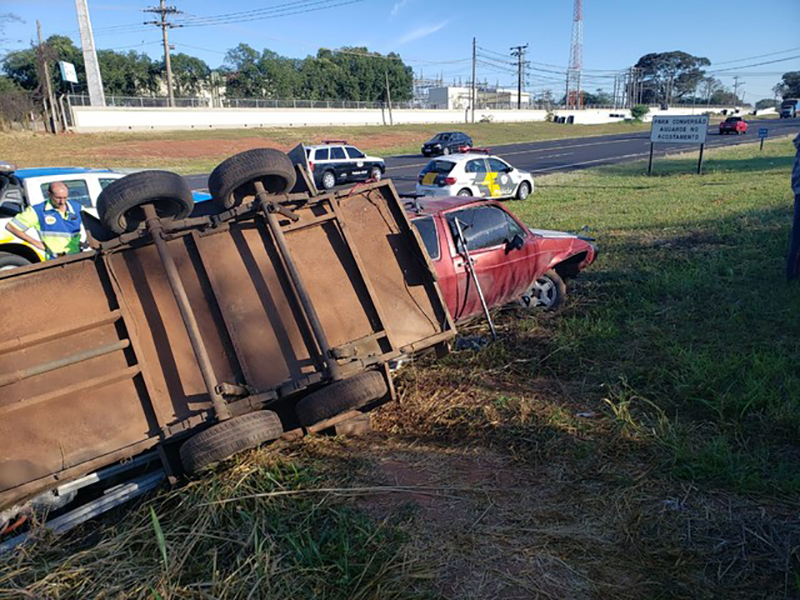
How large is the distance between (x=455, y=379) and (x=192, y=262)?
8.43 ft

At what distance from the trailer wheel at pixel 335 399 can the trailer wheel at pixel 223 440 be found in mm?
324

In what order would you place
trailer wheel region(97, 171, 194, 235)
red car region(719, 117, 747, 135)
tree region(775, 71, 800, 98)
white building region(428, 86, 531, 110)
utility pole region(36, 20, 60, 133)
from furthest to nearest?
tree region(775, 71, 800, 98), white building region(428, 86, 531, 110), red car region(719, 117, 747, 135), utility pole region(36, 20, 60, 133), trailer wheel region(97, 171, 194, 235)

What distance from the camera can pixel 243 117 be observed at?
54.4 metres

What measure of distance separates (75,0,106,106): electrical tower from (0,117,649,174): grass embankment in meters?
9.31

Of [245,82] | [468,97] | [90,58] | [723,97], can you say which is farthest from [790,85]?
[90,58]

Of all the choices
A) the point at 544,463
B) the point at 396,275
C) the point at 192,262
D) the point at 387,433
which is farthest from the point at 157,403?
the point at 544,463

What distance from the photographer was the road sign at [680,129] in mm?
19891

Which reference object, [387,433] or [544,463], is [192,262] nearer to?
[387,433]

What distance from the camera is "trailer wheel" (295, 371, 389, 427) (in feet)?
11.5

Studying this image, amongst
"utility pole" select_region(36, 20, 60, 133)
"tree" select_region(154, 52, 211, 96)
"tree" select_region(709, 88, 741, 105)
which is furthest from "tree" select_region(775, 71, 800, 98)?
"utility pole" select_region(36, 20, 60, 133)

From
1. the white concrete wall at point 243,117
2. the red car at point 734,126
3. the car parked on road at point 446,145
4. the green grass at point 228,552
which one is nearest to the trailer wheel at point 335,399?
the green grass at point 228,552

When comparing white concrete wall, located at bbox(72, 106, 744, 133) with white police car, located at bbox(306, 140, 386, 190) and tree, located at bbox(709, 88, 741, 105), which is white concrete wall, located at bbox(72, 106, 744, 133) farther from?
tree, located at bbox(709, 88, 741, 105)

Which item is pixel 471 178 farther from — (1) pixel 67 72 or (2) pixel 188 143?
(1) pixel 67 72

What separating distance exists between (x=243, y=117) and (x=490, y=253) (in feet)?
177
